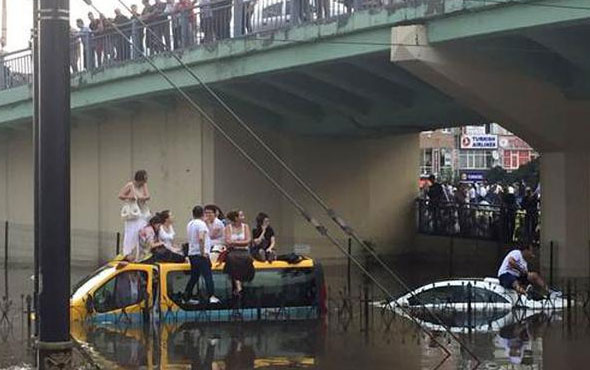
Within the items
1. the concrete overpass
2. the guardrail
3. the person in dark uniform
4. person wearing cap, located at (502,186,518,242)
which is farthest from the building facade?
the person in dark uniform

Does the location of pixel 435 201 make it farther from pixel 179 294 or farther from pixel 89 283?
pixel 89 283

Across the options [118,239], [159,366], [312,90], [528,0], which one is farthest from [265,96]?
[159,366]

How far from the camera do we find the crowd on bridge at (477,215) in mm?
27219

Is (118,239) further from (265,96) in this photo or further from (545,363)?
(545,363)

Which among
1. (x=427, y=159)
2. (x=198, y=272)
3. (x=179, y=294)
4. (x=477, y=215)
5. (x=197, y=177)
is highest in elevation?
(x=427, y=159)

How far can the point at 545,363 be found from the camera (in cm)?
1212

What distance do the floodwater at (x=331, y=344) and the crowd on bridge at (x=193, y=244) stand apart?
2.65 feet

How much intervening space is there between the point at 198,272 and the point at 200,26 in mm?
8749

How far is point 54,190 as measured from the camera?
6.97 m

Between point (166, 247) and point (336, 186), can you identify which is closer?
point (166, 247)

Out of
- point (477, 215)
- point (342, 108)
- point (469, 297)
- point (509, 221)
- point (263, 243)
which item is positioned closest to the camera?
point (469, 297)

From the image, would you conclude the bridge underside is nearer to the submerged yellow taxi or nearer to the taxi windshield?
the submerged yellow taxi

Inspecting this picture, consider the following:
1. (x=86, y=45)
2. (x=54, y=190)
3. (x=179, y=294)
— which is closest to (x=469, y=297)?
(x=179, y=294)

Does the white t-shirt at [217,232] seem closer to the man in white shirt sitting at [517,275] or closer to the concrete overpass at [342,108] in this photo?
the concrete overpass at [342,108]
